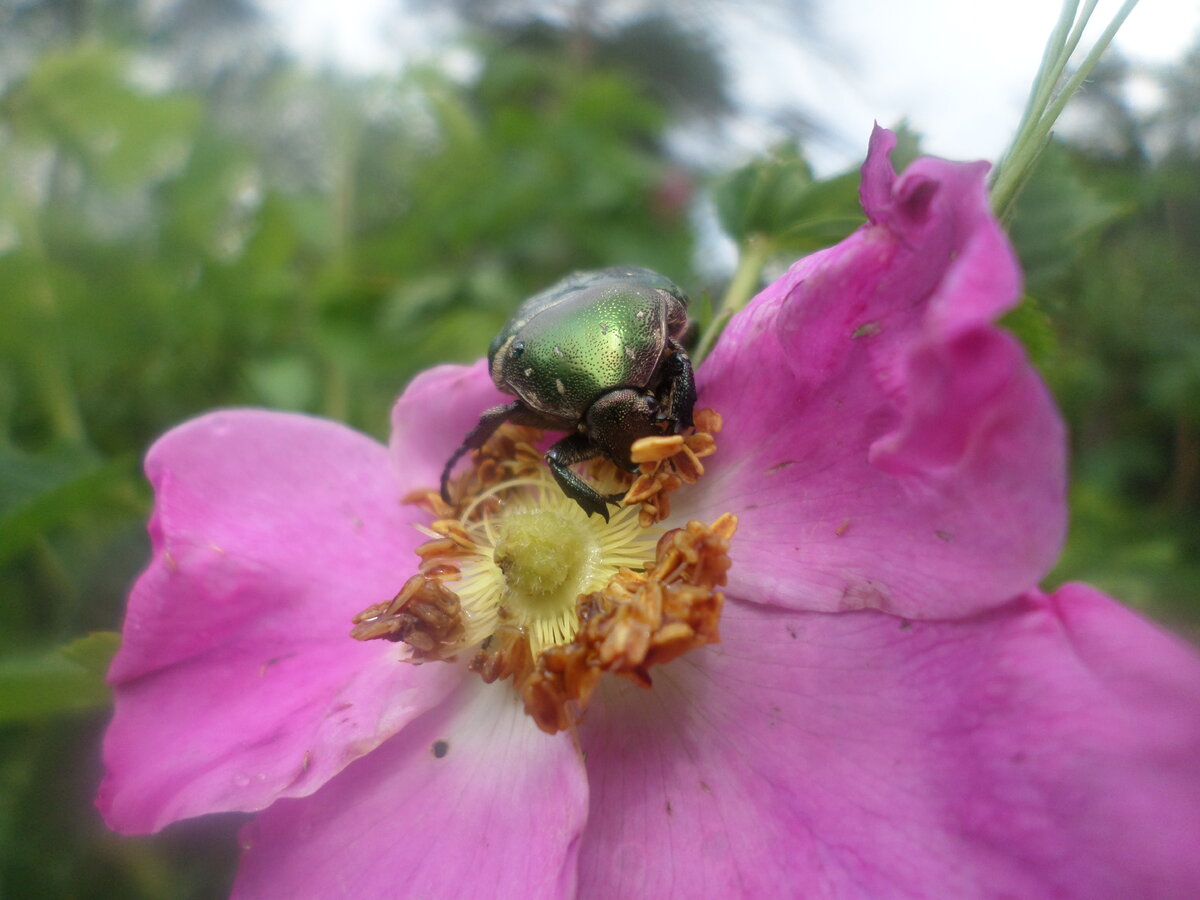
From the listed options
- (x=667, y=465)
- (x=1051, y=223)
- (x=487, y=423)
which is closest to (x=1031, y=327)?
(x=1051, y=223)

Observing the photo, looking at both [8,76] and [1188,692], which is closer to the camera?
[1188,692]

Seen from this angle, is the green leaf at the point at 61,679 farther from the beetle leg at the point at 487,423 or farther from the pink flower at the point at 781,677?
the beetle leg at the point at 487,423

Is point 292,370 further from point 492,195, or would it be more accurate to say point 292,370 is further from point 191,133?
point 191,133

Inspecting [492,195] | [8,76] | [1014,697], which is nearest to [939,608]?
[1014,697]

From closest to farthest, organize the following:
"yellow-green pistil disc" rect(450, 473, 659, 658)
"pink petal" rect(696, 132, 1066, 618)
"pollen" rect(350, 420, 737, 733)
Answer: "pink petal" rect(696, 132, 1066, 618)
"pollen" rect(350, 420, 737, 733)
"yellow-green pistil disc" rect(450, 473, 659, 658)

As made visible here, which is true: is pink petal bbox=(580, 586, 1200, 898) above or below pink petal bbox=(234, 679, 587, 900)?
above

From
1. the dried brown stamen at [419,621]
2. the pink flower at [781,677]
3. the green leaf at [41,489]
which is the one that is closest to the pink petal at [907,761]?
the pink flower at [781,677]

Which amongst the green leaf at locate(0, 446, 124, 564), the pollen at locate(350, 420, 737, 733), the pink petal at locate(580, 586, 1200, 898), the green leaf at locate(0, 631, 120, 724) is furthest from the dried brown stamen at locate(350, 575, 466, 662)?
the green leaf at locate(0, 446, 124, 564)

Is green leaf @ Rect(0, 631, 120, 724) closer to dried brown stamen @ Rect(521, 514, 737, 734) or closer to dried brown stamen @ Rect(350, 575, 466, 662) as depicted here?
dried brown stamen @ Rect(350, 575, 466, 662)
